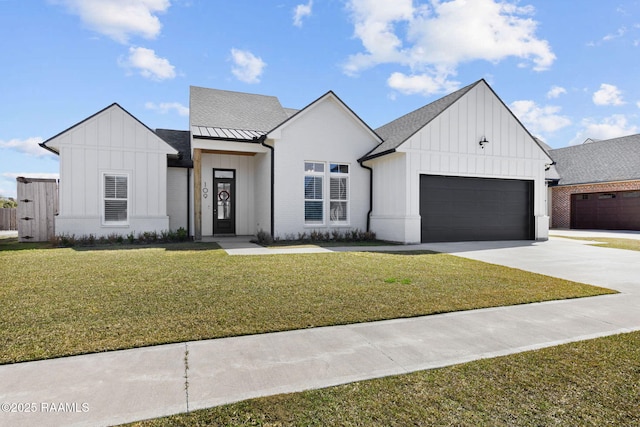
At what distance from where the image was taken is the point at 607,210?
20.5 meters

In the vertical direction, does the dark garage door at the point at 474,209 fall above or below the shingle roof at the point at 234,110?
below

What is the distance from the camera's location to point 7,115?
11.1 metres

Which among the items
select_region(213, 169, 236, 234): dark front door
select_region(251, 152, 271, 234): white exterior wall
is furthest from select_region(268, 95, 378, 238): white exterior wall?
select_region(213, 169, 236, 234): dark front door

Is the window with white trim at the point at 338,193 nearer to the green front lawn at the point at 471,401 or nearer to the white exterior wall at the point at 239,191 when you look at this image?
the white exterior wall at the point at 239,191

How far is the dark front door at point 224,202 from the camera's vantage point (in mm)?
14602

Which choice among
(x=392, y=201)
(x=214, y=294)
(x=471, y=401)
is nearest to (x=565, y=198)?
(x=392, y=201)

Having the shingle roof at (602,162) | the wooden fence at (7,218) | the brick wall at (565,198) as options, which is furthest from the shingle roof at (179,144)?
the brick wall at (565,198)

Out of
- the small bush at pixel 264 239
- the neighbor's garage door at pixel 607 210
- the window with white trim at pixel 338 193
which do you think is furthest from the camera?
the neighbor's garage door at pixel 607 210

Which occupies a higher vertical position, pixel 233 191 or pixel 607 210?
pixel 233 191

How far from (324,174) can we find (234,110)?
5.81 meters

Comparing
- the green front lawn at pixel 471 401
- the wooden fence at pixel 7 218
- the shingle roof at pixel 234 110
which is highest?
the shingle roof at pixel 234 110

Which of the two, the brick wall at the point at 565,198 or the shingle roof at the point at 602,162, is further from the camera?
the brick wall at the point at 565,198

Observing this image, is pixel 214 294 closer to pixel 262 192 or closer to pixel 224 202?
pixel 262 192

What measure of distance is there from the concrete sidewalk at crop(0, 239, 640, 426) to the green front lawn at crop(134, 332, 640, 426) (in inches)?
6.2
